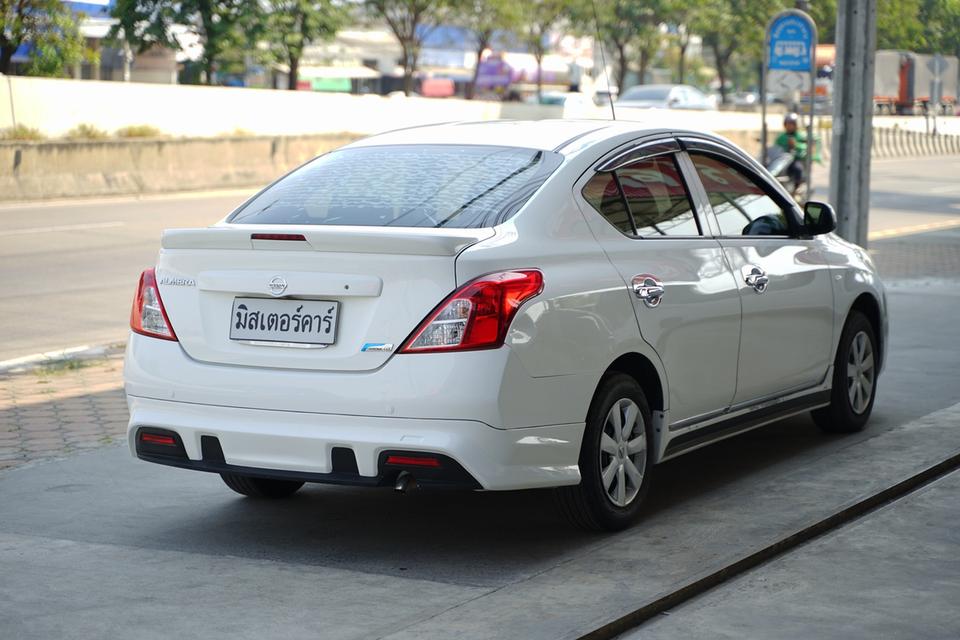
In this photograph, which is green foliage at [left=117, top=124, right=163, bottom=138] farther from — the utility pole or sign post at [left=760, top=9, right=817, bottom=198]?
the utility pole

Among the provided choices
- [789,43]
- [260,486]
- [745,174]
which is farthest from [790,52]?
[260,486]

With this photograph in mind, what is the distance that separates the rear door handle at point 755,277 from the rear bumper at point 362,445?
1.47m

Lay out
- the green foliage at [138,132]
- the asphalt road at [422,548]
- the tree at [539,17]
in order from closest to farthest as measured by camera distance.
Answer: the asphalt road at [422,548] < the green foliage at [138,132] < the tree at [539,17]

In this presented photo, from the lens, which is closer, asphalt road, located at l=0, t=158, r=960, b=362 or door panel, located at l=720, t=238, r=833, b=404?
door panel, located at l=720, t=238, r=833, b=404

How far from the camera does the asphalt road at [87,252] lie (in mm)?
→ 11359

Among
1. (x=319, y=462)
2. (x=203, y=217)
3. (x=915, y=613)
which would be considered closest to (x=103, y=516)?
(x=319, y=462)

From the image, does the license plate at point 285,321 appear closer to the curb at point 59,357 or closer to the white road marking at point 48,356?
the curb at point 59,357

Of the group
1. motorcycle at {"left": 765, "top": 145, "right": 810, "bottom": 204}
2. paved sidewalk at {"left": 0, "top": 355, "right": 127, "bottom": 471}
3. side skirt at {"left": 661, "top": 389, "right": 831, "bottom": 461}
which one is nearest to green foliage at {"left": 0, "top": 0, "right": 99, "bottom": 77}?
motorcycle at {"left": 765, "top": 145, "right": 810, "bottom": 204}

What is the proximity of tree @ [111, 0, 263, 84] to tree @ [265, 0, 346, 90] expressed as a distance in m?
0.75

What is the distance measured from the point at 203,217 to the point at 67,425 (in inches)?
507

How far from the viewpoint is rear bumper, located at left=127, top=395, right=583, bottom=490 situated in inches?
201

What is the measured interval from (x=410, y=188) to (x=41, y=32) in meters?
24.5

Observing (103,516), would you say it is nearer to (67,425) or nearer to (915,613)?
(67,425)

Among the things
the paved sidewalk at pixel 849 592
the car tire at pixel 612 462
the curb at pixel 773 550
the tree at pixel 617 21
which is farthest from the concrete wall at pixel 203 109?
the tree at pixel 617 21
